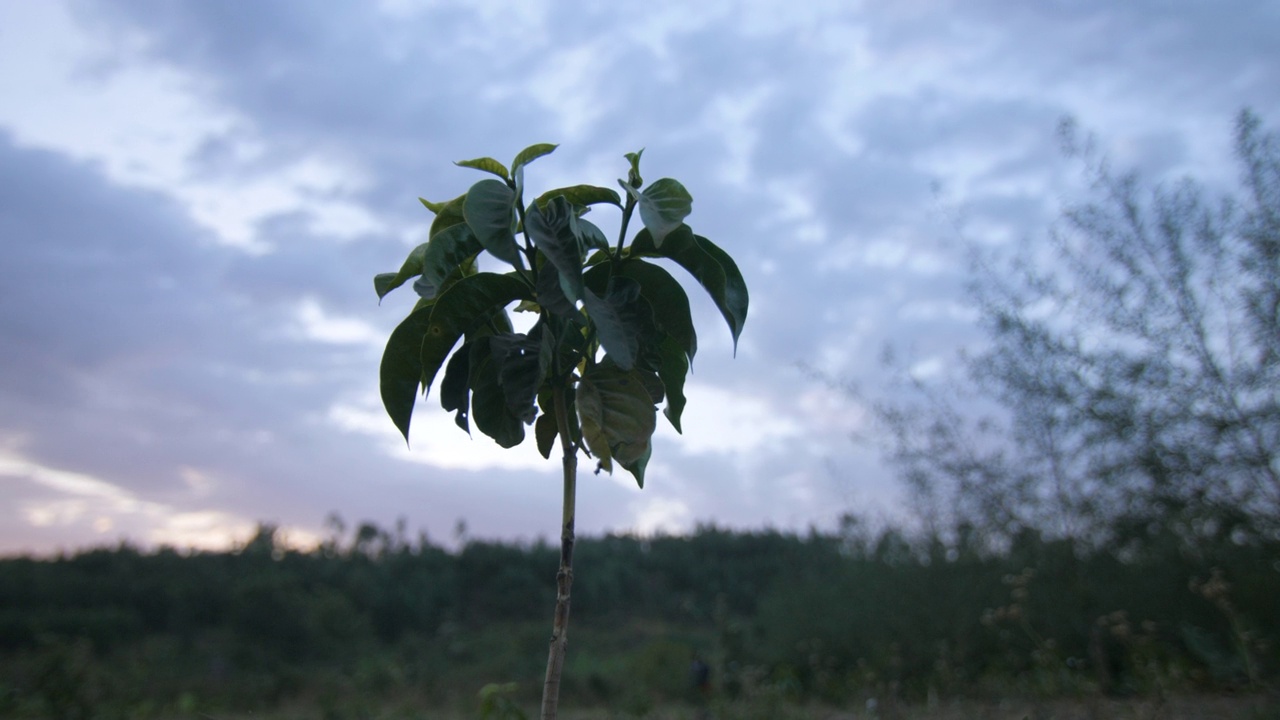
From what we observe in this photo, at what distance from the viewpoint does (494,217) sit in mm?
1087

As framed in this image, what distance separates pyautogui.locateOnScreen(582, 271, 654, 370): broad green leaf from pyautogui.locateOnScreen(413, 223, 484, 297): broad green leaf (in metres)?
0.19

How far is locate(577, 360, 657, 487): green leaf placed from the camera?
45.6 inches

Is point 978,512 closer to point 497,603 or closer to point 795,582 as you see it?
point 795,582

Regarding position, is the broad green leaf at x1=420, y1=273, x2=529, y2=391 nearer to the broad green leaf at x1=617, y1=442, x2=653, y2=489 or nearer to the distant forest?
the broad green leaf at x1=617, y1=442, x2=653, y2=489

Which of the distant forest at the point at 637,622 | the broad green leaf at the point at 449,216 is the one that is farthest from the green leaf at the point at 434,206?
the distant forest at the point at 637,622

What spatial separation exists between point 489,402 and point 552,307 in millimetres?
214

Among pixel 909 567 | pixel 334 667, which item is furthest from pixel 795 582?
pixel 334 667

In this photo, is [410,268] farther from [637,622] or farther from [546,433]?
[637,622]

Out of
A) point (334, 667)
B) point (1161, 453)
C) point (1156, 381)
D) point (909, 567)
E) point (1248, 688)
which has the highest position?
point (1156, 381)

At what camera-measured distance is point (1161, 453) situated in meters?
4.95

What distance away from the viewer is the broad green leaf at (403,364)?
3.79 ft

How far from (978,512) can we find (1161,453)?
190 cm

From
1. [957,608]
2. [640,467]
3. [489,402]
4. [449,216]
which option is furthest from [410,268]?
[957,608]

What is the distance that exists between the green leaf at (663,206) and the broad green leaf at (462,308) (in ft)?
0.69
